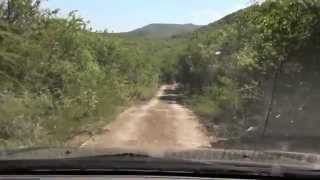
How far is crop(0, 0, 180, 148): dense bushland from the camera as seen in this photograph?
21420 millimetres

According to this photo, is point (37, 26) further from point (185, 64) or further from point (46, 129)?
point (185, 64)

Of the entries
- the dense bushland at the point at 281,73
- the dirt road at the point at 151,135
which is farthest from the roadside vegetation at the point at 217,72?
the dirt road at the point at 151,135

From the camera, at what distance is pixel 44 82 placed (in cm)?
3003

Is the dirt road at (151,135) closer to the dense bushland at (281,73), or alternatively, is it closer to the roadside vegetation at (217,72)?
the roadside vegetation at (217,72)

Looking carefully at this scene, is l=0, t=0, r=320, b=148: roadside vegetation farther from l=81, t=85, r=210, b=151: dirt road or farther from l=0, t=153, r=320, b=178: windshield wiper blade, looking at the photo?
l=0, t=153, r=320, b=178: windshield wiper blade

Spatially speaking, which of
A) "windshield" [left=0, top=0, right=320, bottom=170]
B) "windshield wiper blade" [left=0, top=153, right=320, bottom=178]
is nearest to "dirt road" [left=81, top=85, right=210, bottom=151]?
"windshield" [left=0, top=0, right=320, bottom=170]

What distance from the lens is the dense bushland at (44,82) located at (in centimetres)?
2142

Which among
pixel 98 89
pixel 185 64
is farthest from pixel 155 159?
pixel 185 64

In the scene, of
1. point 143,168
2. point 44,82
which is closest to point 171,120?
point 44,82

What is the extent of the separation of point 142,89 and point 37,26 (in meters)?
51.3

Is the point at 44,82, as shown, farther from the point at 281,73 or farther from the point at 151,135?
the point at 281,73

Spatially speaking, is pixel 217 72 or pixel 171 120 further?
pixel 217 72

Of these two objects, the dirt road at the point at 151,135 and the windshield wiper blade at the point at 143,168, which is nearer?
the windshield wiper blade at the point at 143,168

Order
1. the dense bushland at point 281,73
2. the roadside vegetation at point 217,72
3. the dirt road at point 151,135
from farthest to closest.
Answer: the dirt road at point 151,135 < the roadside vegetation at point 217,72 < the dense bushland at point 281,73
